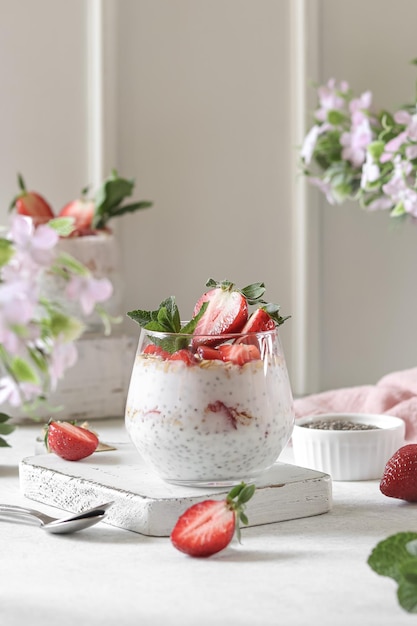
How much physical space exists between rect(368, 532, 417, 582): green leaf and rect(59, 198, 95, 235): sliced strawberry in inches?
39.6

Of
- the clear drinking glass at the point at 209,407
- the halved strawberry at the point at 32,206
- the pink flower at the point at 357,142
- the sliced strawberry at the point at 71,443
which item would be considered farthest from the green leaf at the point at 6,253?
the pink flower at the point at 357,142

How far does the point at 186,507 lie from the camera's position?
105 centimetres

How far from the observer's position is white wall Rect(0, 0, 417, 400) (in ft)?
6.17

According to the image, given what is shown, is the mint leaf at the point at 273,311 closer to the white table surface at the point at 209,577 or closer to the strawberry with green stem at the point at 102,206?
the white table surface at the point at 209,577

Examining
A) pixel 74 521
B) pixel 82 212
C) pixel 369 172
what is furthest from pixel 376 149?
pixel 74 521

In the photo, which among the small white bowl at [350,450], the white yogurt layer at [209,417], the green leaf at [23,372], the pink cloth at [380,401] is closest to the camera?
the green leaf at [23,372]

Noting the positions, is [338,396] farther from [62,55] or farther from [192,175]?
[62,55]

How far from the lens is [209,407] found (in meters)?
1.04

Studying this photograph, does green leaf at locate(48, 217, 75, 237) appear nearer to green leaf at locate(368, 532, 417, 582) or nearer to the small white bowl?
green leaf at locate(368, 532, 417, 582)

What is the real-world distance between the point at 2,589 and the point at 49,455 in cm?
39

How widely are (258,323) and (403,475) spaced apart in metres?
0.24

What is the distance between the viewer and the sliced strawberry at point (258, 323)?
110 centimetres

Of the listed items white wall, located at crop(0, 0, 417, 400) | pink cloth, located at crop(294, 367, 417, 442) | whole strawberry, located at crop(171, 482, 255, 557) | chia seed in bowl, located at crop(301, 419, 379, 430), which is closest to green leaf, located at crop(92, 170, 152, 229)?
white wall, located at crop(0, 0, 417, 400)

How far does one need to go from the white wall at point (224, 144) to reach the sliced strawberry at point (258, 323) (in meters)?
0.85
